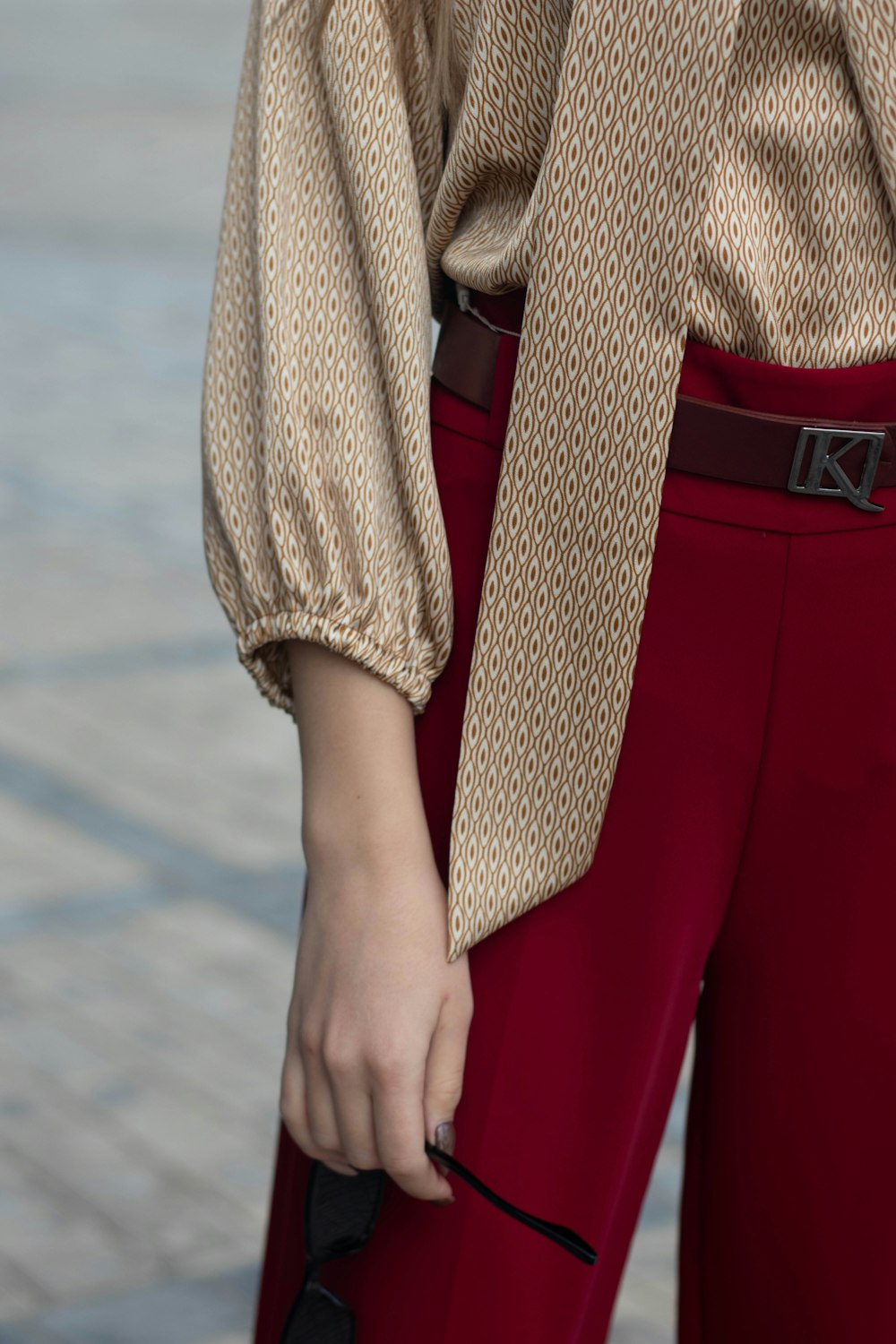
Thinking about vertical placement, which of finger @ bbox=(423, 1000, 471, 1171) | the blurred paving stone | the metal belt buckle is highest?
the metal belt buckle

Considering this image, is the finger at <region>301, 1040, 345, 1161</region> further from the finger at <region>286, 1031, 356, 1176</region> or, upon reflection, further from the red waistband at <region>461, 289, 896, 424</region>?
the red waistband at <region>461, 289, 896, 424</region>

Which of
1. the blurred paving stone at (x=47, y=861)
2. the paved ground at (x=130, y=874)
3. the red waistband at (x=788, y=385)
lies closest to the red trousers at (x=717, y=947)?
the red waistband at (x=788, y=385)

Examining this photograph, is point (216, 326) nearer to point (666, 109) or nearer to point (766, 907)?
point (666, 109)

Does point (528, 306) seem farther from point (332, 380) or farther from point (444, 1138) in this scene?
point (444, 1138)

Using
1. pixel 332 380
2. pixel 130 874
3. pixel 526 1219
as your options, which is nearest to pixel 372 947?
pixel 526 1219

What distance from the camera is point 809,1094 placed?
3.13 feet

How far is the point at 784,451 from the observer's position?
88cm

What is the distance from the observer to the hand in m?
0.90

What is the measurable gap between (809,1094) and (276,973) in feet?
6.51

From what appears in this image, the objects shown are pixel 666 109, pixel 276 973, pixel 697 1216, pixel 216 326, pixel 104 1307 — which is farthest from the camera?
pixel 276 973

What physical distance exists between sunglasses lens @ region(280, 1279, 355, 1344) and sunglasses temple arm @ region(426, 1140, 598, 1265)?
4.8 inches

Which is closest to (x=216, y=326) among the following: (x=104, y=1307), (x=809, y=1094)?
(x=809, y=1094)

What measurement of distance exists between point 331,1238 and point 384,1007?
16cm

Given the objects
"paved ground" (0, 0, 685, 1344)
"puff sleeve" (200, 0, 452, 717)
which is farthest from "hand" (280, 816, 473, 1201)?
"paved ground" (0, 0, 685, 1344)
